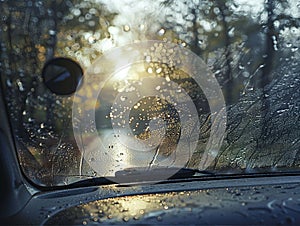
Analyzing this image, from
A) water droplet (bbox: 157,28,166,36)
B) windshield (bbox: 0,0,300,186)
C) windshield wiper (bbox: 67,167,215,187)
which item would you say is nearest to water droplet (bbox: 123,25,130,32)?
windshield (bbox: 0,0,300,186)

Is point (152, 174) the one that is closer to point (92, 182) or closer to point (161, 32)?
point (92, 182)

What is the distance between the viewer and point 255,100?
322cm

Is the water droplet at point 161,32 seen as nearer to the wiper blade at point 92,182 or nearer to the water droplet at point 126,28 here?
the water droplet at point 126,28

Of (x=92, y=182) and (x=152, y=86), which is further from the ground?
(x=152, y=86)

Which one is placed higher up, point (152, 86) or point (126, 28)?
point (126, 28)

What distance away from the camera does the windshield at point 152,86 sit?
296 centimetres

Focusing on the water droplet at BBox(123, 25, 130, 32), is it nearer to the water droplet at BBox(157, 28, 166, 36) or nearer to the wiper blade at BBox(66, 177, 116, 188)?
the water droplet at BBox(157, 28, 166, 36)

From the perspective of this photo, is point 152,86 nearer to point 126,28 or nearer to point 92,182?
point 126,28

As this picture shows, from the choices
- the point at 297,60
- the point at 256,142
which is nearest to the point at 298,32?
the point at 297,60

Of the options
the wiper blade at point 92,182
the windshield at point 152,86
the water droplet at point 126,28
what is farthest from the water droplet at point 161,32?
the wiper blade at point 92,182

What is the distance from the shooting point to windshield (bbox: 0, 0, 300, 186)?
2959 mm

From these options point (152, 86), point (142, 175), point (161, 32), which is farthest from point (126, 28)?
point (142, 175)

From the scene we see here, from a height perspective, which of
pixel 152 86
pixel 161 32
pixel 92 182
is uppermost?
pixel 161 32

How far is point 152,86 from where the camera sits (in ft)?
10.1
